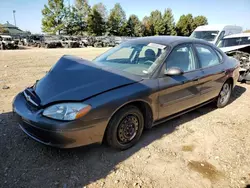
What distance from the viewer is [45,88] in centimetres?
286

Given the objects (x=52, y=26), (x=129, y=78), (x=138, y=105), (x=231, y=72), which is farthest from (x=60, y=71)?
(x=52, y=26)

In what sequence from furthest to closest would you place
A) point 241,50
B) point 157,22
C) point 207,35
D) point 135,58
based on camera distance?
point 157,22 < point 207,35 < point 241,50 < point 135,58

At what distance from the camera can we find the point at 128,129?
2.99 m

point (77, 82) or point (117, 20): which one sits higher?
point (117, 20)

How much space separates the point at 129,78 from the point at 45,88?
118 centimetres

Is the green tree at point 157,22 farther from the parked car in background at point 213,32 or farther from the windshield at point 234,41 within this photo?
the windshield at point 234,41

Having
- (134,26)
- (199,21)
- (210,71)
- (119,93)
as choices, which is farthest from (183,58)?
(199,21)

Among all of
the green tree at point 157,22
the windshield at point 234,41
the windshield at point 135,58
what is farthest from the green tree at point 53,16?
the windshield at point 135,58

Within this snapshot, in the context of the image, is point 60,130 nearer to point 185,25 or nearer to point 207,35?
point 207,35

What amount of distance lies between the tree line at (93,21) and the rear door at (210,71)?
45.0 metres

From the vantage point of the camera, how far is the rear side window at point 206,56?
3.97m

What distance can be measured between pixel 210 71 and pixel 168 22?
5832 centimetres

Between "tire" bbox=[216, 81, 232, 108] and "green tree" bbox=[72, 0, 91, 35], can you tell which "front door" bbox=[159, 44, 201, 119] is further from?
"green tree" bbox=[72, 0, 91, 35]

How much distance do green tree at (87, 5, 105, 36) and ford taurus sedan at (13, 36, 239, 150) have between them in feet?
148
